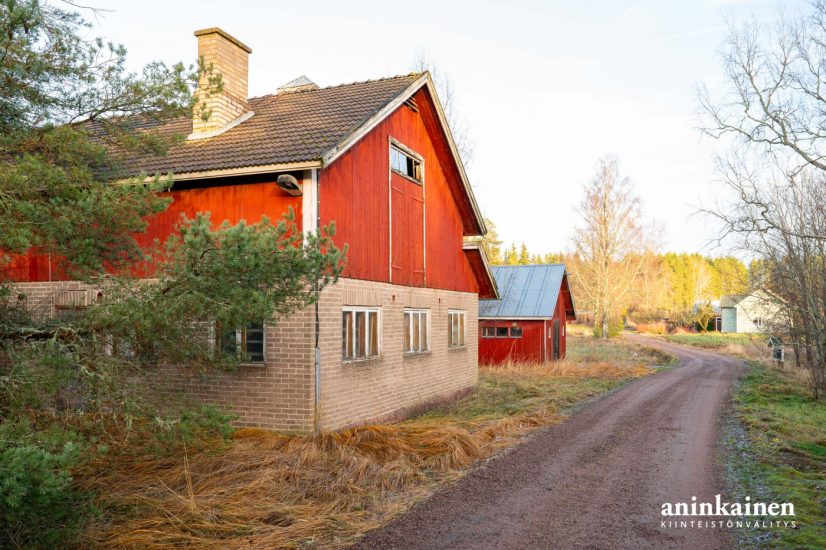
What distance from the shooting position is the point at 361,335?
12133 millimetres

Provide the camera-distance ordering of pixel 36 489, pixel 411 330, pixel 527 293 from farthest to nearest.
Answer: pixel 527 293, pixel 411 330, pixel 36 489

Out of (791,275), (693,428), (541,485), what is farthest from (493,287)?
(541,485)

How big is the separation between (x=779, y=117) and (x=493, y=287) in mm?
10418

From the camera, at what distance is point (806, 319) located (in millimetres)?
18812

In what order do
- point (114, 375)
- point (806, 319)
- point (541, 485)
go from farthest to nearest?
1. point (806, 319)
2. point (541, 485)
3. point (114, 375)

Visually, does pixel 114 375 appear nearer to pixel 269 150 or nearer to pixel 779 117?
pixel 269 150

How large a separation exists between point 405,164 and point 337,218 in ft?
12.3

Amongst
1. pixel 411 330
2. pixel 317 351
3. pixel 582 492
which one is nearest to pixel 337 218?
pixel 317 351

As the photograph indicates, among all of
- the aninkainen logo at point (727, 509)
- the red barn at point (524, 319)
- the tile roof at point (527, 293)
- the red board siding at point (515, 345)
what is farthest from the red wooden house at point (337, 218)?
the tile roof at point (527, 293)

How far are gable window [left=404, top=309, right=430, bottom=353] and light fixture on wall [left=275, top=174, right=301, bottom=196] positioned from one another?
4.77 m

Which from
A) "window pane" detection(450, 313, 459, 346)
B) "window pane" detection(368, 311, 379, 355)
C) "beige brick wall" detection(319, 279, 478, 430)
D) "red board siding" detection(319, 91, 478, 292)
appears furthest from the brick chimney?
"window pane" detection(450, 313, 459, 346)

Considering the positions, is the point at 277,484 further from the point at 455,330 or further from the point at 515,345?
the point at 515,345

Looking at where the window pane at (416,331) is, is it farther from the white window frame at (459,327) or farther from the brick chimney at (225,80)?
the brick chimney at (225,80)

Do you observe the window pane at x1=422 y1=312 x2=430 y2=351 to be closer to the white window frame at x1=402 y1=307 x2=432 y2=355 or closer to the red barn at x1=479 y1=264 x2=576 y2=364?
the white window frame at x1=402 y1=307 x2=432 y2=355
